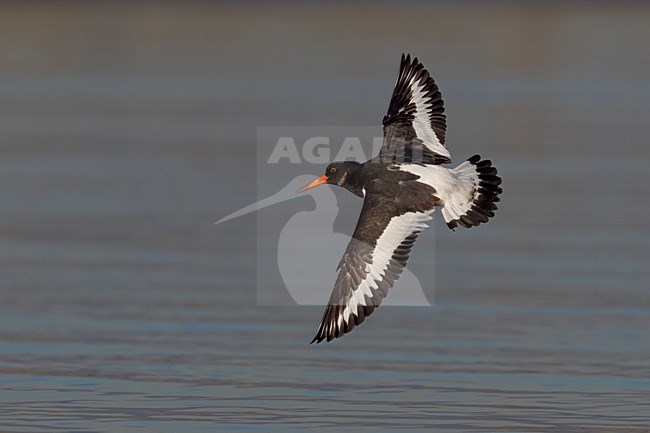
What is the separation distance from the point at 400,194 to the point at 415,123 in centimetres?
88

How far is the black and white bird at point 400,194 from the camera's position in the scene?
1028 cm

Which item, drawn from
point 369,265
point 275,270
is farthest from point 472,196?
point 275,270

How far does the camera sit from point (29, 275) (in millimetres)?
14086

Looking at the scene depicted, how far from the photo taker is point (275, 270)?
47.0 ft

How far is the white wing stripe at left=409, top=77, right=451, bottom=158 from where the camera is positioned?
11.4m

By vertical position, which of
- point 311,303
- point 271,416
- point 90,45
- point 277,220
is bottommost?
point 271,416

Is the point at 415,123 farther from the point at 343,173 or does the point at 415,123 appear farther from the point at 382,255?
the point at 382,255

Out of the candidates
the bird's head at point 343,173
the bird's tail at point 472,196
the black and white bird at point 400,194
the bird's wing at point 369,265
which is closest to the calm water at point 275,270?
the bird's wing at point 369,265

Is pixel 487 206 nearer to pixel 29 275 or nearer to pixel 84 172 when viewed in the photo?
pixel 29 275

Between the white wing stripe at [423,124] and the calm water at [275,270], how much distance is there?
1.55 meters

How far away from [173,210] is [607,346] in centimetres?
602

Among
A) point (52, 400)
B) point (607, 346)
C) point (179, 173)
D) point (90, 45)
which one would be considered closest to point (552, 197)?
point (179, 173)

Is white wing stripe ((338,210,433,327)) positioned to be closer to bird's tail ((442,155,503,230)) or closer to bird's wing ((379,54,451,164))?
bird's tail ((442,155,503,230))

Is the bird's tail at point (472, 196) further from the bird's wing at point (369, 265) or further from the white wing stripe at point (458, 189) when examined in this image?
the bird's wing at point (369, 265)
